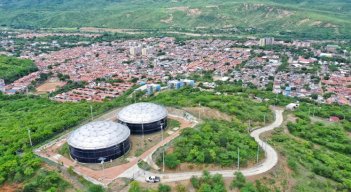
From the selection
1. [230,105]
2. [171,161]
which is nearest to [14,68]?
[230,105]

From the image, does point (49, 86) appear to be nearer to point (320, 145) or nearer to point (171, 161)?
point (171, 161)

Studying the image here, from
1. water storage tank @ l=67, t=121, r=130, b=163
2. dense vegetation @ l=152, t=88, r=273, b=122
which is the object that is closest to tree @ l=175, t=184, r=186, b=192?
water storage tank @ l=67, t=121, r=130, b=163

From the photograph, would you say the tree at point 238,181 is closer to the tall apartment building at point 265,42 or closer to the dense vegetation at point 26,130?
the dense vegetation at point 26,130

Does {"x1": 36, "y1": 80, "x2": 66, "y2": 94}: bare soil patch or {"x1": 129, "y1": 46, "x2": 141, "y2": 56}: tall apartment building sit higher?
{"x1": 129, "y1": 46, "x2": 141, "y2": 56}: tall apartment building

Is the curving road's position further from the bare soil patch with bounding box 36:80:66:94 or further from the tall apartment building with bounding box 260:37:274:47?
the tall apartment building with bounding box 260:37:274:47

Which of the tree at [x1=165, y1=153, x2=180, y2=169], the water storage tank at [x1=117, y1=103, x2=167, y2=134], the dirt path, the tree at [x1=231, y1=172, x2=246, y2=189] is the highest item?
the water storage tank at [x1=117, y1=103, x2=167, y2=134]

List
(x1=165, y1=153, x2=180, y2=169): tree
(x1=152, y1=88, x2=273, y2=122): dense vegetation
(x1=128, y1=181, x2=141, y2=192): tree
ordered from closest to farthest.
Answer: (x1=128, y1=181, x2=141, y2=192): tree
(x1=165, y1=153, x2=180, y2=169): tree
(x1=152, y1=88, x2=273, y2=122): dense vegetation
